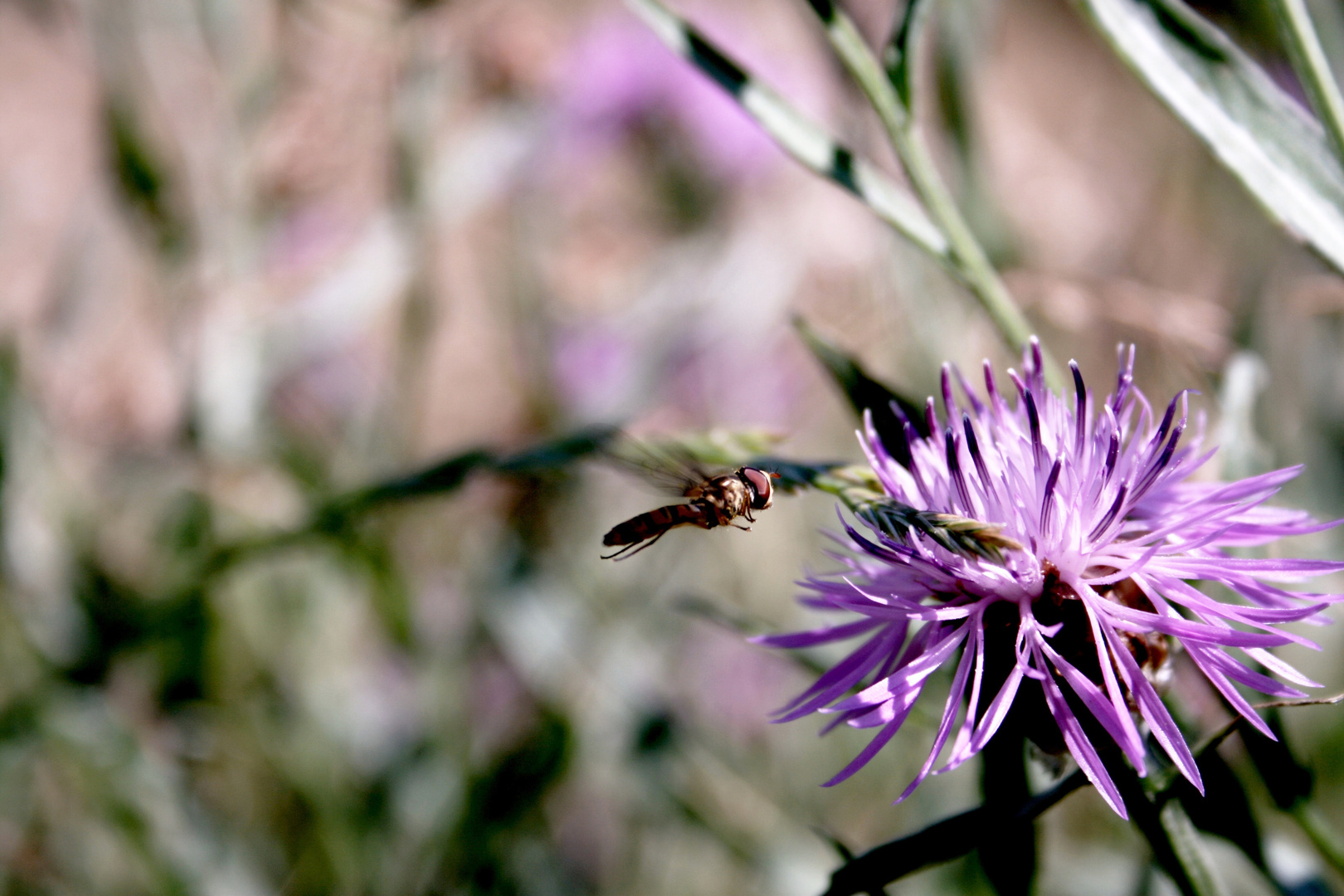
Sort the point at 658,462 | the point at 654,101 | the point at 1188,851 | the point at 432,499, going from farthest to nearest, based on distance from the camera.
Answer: the point at 654,101, the point at 432,499, the point at 658,462, the point at 1188,851

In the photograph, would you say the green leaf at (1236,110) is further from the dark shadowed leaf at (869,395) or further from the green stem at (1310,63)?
the dark shadowed leaf at (869,395)

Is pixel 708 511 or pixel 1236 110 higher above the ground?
pixel 1236 110

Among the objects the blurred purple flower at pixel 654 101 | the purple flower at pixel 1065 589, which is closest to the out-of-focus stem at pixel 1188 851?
the purple flower at pixel 1065 589

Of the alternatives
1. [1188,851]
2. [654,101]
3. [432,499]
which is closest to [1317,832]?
[1188,851]

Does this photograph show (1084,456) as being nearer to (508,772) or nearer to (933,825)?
(933,825)

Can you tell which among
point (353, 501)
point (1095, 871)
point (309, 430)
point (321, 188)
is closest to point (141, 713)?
point (309, 430)

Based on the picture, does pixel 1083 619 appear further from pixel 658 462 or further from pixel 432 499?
pixel 432 499

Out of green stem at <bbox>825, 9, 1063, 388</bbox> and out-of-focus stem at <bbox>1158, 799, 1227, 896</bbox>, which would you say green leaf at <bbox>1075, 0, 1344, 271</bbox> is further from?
out-of-focus stem at <bbox>1158, 799, 1227, 896</bbox>
